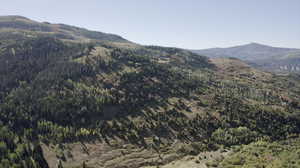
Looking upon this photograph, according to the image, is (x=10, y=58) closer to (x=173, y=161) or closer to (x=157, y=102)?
(x=157, y=102)

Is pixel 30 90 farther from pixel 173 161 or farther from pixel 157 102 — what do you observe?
pixel 173 161

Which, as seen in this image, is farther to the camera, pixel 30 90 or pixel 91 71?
pixel 91 71

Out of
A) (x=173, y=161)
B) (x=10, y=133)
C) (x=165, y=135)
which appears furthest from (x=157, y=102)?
(x=10, y=133)

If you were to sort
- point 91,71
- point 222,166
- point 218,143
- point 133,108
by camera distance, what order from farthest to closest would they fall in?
point 91,71 < point 133,108 < point 218,143 < point 222,166

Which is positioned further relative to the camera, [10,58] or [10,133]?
[10,58]

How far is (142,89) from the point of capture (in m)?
133

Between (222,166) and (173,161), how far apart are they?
17.0 meters

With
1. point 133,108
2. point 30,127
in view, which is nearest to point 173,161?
point 133,108

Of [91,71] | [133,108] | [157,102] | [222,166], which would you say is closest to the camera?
[222,166]

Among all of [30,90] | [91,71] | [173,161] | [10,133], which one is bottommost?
[173,161]

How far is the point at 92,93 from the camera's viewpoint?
118500mm

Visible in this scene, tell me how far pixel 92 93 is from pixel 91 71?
141 feet

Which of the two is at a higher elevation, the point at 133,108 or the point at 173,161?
the point at 133,108

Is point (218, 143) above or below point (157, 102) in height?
below
